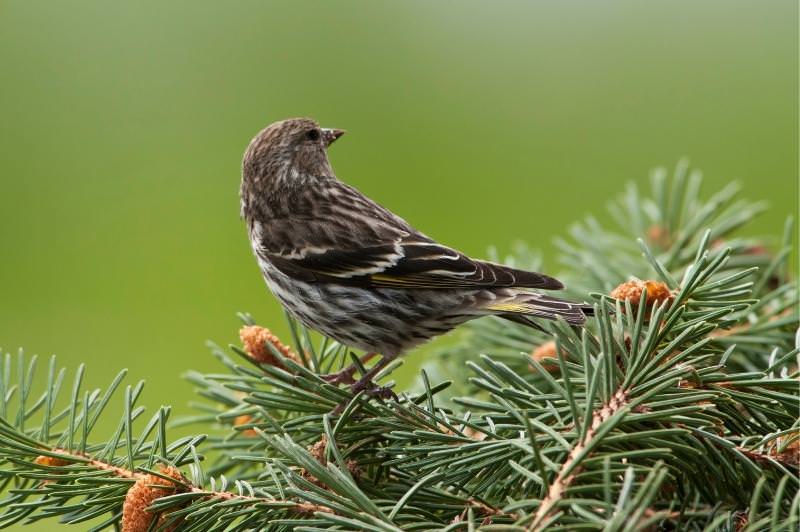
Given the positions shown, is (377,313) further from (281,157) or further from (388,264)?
(281,157)

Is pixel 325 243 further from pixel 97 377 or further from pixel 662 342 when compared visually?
pixel 97 377

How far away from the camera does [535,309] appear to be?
2.14 meters

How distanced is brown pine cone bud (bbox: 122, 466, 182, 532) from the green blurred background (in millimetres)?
3045

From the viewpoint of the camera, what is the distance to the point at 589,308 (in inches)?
75.1

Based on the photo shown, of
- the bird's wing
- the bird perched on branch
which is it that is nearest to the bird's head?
the bird perched on branch

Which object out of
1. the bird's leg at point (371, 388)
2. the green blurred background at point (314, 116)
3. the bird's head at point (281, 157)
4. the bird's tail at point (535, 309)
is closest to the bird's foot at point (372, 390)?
the bird's leg at point (371, 388)

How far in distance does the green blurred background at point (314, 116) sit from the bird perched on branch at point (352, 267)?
1.89 metres

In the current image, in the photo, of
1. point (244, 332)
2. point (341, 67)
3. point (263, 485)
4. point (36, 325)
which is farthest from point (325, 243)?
point (341, 67)

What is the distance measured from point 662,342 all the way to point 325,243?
3.96 ft

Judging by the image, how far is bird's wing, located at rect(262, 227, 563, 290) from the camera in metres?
2.38

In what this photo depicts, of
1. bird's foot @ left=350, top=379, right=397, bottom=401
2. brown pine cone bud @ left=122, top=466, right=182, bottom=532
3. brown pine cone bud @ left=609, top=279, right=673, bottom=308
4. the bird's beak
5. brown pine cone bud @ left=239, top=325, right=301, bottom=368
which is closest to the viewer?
brown pine cone bud @ left=122, top=466, right=182, bottom=532

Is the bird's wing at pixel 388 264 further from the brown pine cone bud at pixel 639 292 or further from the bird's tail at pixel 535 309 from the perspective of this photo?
the brown pine cone bud at pixel 639 292

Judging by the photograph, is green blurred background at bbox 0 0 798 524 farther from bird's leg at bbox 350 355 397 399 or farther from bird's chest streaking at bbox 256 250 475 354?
bird's leg at bbox 350 355 397 399

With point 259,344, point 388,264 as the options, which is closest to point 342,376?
point 259,344
